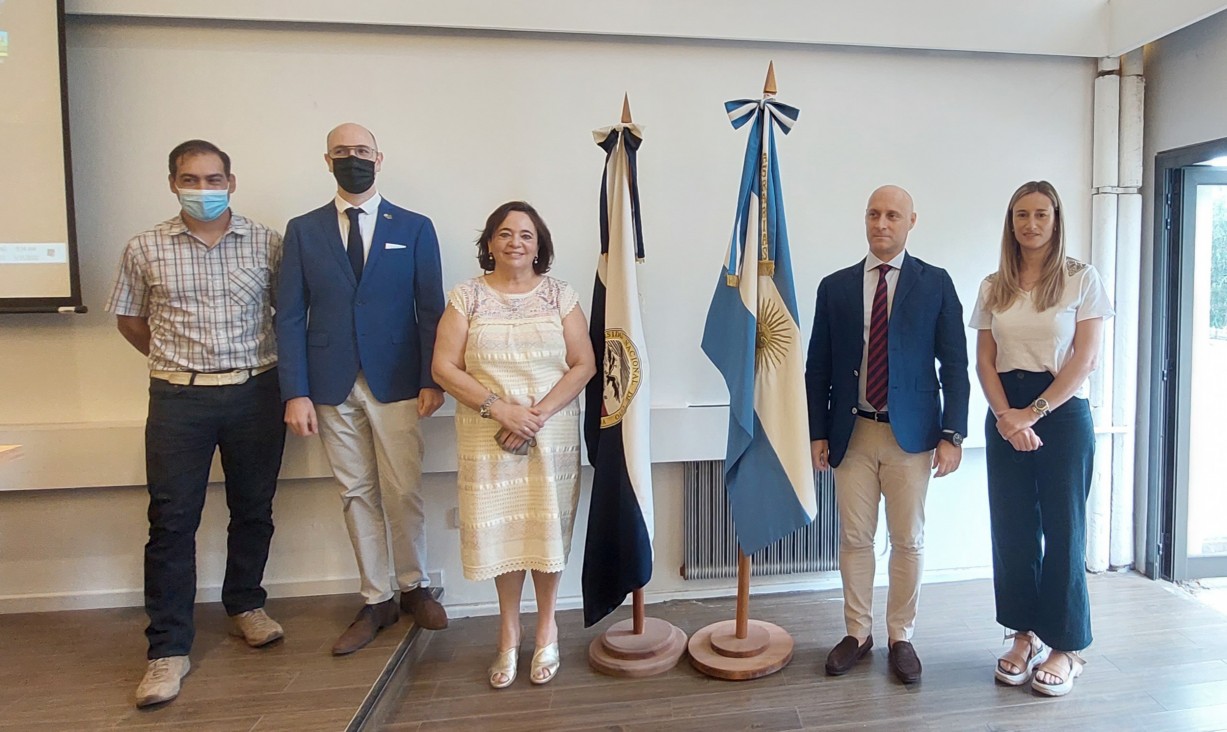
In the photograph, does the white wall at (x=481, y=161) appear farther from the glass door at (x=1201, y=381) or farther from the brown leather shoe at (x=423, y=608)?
the glass door at (x=1201, y=381)

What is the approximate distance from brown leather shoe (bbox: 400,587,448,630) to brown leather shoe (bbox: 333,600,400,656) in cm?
6

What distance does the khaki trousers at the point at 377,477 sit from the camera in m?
2.53

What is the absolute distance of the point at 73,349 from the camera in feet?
9.58

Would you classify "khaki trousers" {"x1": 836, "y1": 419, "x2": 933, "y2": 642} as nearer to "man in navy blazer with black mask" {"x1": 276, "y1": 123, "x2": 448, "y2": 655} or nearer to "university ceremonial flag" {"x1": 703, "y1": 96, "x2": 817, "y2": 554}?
"university ceremonial flag" {"x1": 703, "y1": 96, "x2": 817, "y2": 554}

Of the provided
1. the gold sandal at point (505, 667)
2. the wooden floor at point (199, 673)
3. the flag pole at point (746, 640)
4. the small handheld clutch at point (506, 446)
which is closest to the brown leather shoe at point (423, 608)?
the wooden floor at point (199, 673)

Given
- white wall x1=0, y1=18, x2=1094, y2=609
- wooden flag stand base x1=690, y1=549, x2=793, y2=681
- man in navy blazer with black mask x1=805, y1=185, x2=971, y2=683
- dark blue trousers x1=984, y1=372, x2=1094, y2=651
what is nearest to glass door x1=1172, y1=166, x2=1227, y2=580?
white wall x1=0, y1=18, x2=1094, y2=609

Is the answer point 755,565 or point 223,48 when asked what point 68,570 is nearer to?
point 223,48

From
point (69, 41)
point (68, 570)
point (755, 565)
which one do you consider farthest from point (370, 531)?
point (69, 41)

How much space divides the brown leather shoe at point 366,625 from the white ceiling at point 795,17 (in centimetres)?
241

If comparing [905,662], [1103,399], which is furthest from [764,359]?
[1103,399]

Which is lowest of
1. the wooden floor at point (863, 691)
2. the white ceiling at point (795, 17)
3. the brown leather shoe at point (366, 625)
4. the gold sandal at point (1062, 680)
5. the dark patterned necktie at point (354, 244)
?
the wooden floor at point (863, 691)

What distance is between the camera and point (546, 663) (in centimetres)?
250

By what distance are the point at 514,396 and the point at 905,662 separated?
171 cm

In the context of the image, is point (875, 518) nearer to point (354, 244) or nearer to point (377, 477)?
point (377, 477)
